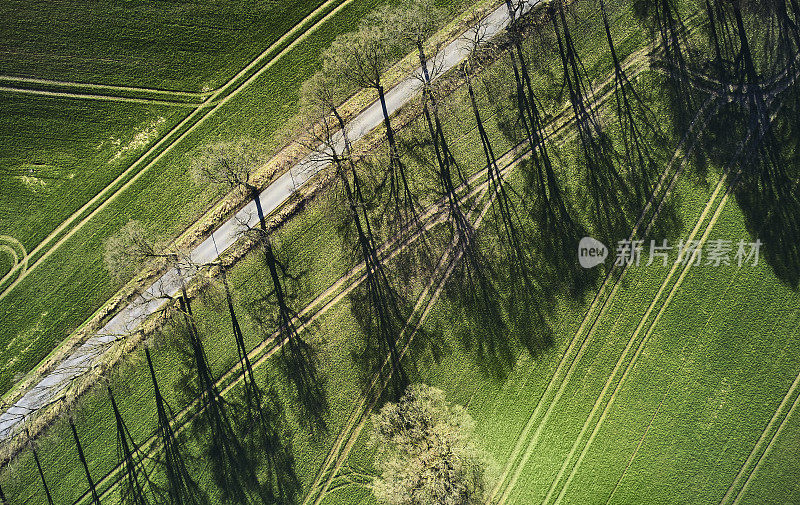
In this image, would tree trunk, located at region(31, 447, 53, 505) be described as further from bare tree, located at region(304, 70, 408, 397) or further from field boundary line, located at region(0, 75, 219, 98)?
field boundary line, located at region(0, 75, 219, 98)

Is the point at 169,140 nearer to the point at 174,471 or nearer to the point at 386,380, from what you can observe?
the point at 386,380

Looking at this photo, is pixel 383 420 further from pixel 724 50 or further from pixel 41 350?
pixel 724 50

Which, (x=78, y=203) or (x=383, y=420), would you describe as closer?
(x=383, y=420)

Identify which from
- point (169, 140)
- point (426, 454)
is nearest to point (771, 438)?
point (426, 454)

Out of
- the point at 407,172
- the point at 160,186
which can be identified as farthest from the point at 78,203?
the point at 407,172

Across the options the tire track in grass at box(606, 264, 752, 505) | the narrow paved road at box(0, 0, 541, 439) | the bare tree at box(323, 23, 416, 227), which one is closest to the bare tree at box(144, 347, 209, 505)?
the narrow paved road at box(0, 0, 541, 439)

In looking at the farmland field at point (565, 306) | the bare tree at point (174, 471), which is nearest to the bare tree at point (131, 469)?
the farmland field at point (565, 306)
